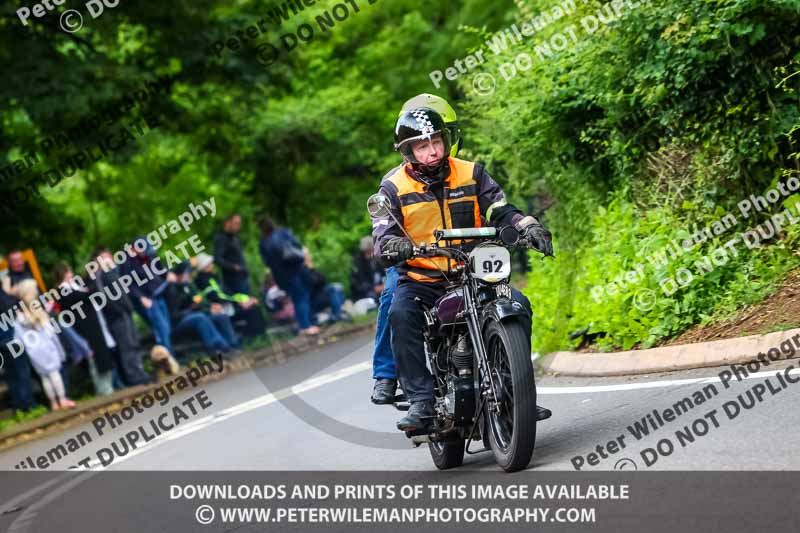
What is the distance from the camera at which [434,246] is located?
7367 mm

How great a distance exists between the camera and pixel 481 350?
23.4 ft

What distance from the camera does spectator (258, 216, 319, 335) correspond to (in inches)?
806

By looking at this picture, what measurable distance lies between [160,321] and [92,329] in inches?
64.4

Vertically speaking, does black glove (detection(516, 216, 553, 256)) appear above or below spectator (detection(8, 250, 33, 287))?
below

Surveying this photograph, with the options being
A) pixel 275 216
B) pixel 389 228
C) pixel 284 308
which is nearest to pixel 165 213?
pixel 275 216

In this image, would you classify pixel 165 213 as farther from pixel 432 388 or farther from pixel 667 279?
pixel 432 388

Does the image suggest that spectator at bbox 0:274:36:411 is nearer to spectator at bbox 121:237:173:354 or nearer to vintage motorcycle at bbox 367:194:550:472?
spectator at bbox 121:237:173:354

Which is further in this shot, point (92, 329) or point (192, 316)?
point (192, 316)

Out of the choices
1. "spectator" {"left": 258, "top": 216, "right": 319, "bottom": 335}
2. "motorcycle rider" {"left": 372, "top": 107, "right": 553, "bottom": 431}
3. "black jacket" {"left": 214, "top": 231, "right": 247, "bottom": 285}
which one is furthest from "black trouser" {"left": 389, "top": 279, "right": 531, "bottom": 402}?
"spectator" {"left": 258, "top": 216, "right": 319, "bottom": 335}

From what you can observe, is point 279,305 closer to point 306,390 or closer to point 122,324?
point 122,324

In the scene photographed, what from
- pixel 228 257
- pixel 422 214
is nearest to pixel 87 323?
pixel 228 257

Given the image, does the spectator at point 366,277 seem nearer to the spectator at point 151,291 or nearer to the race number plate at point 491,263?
the spectator at point 151,291

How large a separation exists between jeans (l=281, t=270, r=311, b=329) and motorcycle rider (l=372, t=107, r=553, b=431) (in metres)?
12.9

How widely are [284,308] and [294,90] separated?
234 inches
